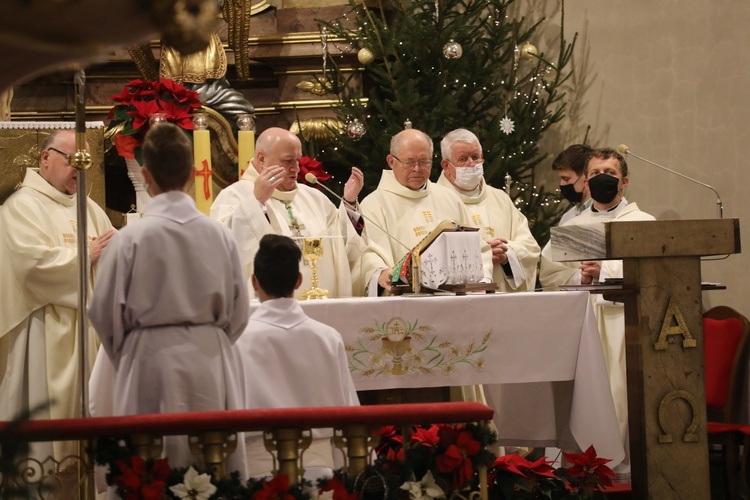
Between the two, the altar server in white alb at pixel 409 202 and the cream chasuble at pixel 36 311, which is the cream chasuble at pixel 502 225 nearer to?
the altar server in white alb at pixel 409 202

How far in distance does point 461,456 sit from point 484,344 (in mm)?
1693

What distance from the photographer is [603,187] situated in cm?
614

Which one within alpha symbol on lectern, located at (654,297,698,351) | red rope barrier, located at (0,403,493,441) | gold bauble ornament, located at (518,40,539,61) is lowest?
red rope barrier, located at (0,403,493,441)

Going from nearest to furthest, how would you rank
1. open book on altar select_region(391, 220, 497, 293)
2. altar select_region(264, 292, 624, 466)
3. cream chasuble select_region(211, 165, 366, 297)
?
altar select_region(264, 292, 624, 466) < open book on altar select_region(391, 220, 497, 293) < cream chasuble select_region(211, 165, 366, 297)

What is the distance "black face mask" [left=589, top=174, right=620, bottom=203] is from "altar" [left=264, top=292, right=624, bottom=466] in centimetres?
131

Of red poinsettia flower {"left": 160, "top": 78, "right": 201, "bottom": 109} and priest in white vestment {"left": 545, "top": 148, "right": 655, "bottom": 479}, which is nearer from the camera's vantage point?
red poinsettia flower {"left": 160, "top": 78, "right": 201, "bottom": 109}

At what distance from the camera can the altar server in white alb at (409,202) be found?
627 centimetres

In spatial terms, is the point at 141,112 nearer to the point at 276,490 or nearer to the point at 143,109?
the point at 143,109

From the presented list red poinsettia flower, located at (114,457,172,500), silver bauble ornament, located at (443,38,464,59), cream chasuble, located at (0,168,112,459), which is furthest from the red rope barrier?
silver bauble ornament, located at (443,38,464,59)

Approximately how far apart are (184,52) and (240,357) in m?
2.61

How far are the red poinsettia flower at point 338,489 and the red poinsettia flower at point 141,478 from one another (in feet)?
1.49

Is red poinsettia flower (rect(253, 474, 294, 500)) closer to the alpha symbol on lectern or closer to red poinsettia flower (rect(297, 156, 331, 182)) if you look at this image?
the alpha symbol on lectern

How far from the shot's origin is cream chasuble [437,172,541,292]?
20.6 ft

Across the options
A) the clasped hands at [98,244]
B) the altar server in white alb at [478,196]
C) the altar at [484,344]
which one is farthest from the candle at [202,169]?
the altar server in white alb at [478,196]
